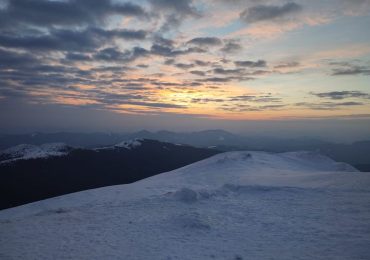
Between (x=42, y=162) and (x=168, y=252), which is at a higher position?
(x=168, y=252)

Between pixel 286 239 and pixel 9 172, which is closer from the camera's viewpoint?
pixel 286 239

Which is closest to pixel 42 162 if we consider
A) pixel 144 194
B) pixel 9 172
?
pixel 9 172

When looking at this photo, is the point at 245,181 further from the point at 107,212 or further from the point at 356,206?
the point at 107,212

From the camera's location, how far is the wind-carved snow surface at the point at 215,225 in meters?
16.1

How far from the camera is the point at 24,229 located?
2112 cm

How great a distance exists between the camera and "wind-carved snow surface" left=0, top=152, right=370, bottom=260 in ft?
52.8

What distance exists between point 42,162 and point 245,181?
184823mm

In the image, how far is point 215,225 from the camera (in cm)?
2058

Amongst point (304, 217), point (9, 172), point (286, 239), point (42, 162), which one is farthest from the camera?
point (42, 162)

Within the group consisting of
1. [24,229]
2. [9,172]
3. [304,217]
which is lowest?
[9,172]

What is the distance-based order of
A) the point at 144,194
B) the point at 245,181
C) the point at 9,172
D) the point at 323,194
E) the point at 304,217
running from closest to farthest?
the point at 304,217 < the point at 323,194 < the point at 144,194 < the point at 245,181 < the point at 9,172

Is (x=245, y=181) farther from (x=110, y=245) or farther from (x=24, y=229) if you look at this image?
(x=24, y=229)

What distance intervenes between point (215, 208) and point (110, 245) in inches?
386

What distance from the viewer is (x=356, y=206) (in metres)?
21.4
